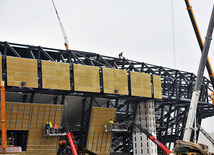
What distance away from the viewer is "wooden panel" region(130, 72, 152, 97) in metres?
67.4

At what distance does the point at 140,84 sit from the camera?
68688mm

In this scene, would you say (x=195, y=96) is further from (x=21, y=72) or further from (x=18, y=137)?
(x=18, y=137)

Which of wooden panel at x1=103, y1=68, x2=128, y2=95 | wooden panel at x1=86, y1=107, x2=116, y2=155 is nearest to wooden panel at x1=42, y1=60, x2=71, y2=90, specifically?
wooden panel at x1=103, y1=68, x2=128, y2=95

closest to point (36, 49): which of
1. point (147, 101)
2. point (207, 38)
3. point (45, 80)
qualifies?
point (45, 80)

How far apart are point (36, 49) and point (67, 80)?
22.4ft

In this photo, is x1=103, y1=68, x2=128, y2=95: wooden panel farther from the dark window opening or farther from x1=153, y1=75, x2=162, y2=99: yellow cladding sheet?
the dark window opening

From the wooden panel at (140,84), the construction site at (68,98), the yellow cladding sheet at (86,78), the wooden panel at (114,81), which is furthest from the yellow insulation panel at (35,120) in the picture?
the wooden panel at (140,84)

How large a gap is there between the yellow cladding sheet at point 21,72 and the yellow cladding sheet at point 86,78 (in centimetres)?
702

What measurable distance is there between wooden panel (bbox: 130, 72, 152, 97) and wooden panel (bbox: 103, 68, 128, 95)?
70.3 inches

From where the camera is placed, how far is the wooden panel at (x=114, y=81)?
63125mm

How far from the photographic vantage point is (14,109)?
182ft

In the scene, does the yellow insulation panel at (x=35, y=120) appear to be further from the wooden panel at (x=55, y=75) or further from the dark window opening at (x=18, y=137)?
the wooden panel at (x=55, y=75)

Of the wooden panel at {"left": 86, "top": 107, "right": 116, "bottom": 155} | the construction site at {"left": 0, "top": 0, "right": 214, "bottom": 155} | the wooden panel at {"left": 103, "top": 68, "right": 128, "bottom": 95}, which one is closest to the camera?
the construction site at {"left": 0, "top": 0, "right": 214, "bottom": 155}

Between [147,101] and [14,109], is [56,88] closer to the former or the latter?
Result: [14,109]
